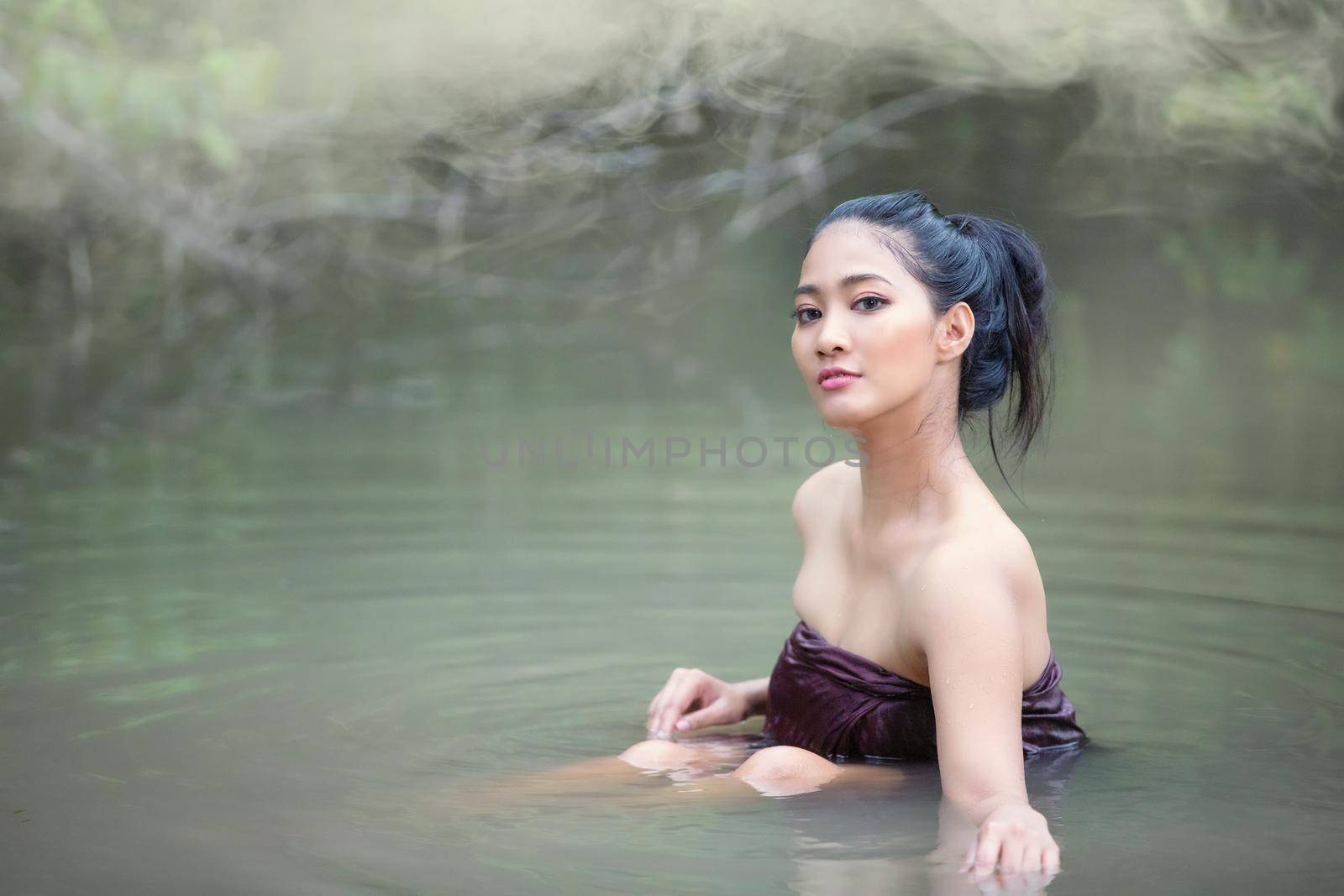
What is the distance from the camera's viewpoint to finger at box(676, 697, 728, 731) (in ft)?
7.38

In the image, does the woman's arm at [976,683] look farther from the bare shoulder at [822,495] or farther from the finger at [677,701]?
the finger at [677,701]

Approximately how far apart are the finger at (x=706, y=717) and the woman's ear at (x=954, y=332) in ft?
2.12

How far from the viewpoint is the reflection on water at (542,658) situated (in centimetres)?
178

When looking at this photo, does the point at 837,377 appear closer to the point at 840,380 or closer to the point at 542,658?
the point at 840,380

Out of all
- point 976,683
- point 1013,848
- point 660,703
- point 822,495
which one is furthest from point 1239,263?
point 1013,848

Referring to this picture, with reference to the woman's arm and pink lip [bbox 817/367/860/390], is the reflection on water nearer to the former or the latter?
the woman's arm

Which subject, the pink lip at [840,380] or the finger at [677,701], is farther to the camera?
the finger at [677,701]

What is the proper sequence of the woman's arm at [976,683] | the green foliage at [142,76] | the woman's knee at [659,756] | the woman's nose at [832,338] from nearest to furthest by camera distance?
the woman's arm at [976,683], the woman's nose at [832,338], the woman's knee at [659,756], the green foliage at [142,76]

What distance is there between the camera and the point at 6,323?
7531mm

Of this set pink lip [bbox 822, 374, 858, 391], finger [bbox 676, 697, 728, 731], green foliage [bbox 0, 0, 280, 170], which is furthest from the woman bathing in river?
green foliage [bbox 0, 0, 280, 170]

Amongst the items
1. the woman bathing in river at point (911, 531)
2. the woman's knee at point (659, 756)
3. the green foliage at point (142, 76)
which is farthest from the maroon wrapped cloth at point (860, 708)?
the green foliage at point (142, 76)

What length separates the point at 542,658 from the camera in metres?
2.81

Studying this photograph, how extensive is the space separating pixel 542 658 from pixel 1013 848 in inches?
52.4

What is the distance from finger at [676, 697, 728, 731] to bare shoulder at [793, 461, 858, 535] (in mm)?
283
